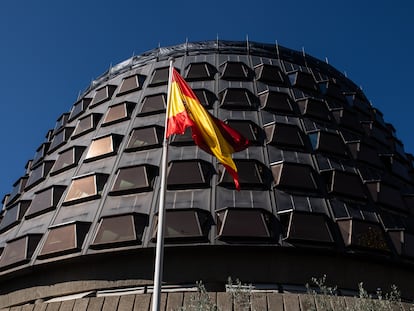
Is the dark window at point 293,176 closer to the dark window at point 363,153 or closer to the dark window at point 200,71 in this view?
the dark window at point 363,153

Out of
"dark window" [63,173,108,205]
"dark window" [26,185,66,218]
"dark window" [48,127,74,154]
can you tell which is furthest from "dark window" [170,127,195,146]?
"dark window" [48,127,74,154]

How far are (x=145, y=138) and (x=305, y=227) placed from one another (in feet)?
32.7

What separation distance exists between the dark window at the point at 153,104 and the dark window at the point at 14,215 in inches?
319

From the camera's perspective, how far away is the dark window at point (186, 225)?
68.7 ft

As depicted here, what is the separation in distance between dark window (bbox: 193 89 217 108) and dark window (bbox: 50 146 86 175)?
7226mm

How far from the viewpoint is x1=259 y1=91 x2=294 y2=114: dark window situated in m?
30.1

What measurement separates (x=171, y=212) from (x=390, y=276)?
9634mm

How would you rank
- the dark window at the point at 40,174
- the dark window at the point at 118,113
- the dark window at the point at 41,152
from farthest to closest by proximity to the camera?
the dark window at the point at 41,152, the dark window at the point at 118,113, the dark window at the point at 40,174

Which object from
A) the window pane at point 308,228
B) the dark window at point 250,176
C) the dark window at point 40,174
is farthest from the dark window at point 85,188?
the window pane at point 308,228

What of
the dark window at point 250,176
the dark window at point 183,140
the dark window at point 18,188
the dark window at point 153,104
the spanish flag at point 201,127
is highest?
the dark window at point 153,104

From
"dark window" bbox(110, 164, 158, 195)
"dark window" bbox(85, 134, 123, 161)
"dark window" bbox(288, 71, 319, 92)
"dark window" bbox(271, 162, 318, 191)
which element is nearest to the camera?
"dark window" bbox(110, 164, 158, 195)

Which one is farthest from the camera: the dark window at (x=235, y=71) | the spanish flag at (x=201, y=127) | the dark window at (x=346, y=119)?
the dark window at (x=235, y=71)

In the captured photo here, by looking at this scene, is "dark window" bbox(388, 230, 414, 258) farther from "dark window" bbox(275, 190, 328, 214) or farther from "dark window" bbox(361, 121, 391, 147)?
"dark window" bbox(361, 121, 391, 147)

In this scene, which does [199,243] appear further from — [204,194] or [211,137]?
[211,137]
